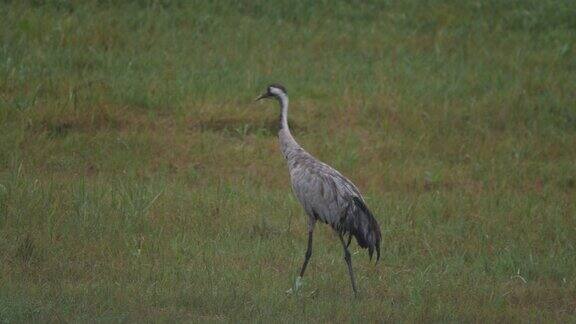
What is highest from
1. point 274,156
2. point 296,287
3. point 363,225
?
point 363,225

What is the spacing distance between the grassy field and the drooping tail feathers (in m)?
0.37

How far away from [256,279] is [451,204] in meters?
3.57

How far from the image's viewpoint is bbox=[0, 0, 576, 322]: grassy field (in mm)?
8258

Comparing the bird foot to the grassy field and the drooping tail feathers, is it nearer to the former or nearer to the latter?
the grassy field

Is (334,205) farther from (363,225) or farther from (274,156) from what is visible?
(274,156)

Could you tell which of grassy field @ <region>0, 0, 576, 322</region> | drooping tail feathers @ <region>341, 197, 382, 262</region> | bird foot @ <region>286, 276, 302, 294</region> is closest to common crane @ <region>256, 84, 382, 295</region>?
drooping tail feathers @ <region>341, 197, 382, 262</region>

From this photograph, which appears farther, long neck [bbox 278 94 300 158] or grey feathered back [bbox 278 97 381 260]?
long neck [bbox 278 94 300 158]

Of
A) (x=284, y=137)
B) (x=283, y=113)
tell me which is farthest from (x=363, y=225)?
(x=283, y=113)

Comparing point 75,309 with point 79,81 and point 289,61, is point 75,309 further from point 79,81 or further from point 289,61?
point 289,61

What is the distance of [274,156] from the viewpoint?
12.9 meters

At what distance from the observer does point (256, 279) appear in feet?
27.7

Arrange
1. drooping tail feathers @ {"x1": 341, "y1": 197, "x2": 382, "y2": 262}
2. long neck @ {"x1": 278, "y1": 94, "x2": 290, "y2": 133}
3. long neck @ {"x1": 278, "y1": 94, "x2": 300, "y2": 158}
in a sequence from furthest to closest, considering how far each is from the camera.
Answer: long neck @ {"x1": 278, "y1": 94, "x2": 290, "y2": 133} < long neck @ {"x1": 278, "y1": 94, "x2": 300, "y2": 158} < drooping tail feathers @ {"x1": 341, "y1": 197, "x2": 382, "y2": 262}

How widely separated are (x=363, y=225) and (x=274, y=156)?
165 inches

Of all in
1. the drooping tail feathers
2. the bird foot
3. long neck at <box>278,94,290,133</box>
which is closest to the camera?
A: the bird foot
